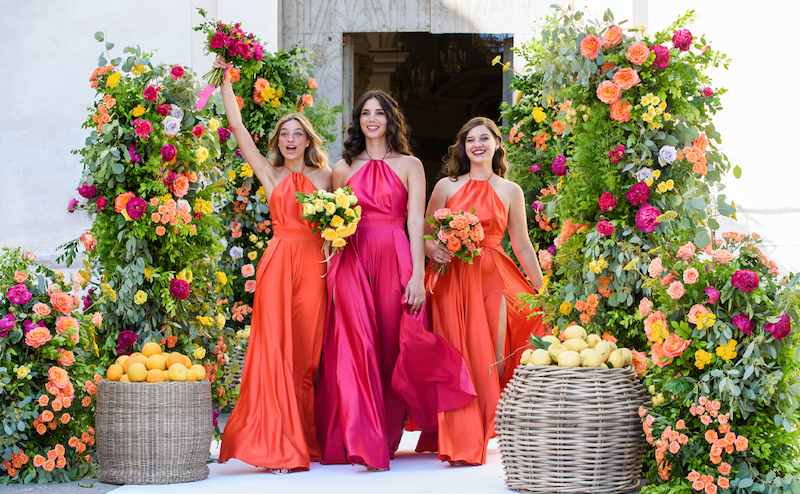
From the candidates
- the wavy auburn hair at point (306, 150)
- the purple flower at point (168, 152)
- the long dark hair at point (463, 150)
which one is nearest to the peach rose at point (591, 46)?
the long dark hair at point (463, 150)

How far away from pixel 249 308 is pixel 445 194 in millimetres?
1967

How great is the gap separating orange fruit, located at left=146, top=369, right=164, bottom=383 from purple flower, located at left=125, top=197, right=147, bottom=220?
867 mm

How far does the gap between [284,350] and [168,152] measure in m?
1.24

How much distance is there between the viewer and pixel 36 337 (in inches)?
145

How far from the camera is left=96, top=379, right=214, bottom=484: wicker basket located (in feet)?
12.1

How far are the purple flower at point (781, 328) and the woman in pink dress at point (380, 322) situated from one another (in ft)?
5.49

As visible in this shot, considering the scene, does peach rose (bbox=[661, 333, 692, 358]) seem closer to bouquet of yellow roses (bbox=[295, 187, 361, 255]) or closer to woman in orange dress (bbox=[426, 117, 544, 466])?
woman in orange dress (bbox=[426, 117, 544, 466])

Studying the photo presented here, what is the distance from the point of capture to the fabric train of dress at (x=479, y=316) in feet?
13.8

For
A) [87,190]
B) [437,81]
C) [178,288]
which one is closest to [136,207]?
[87,190]

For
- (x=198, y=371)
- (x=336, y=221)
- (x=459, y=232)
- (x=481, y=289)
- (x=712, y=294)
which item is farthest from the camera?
(x=481, y=289)

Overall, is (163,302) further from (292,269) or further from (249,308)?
(249,308)

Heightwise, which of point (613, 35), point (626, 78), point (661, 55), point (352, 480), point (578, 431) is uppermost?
point (613, 35)

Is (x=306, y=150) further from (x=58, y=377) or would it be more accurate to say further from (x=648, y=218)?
(x=648, y=218)

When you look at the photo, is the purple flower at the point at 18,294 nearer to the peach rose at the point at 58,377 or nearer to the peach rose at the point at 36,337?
the peach rose at the point at 36,337
